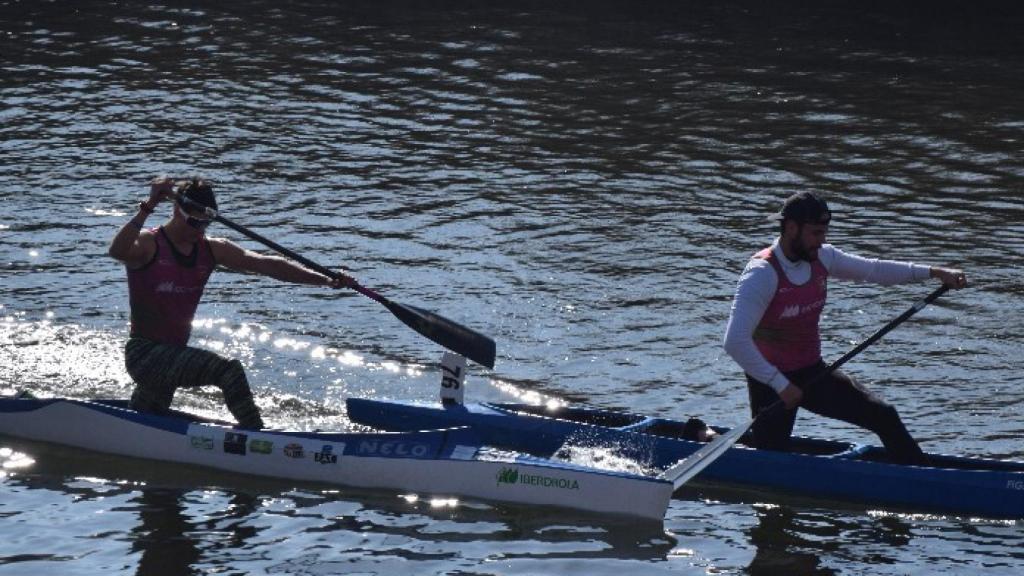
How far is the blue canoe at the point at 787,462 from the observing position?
12.9m

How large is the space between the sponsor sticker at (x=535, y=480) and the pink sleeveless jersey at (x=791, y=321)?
1743 millimetres

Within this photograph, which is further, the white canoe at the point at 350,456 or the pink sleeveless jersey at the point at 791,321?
the white canoe at the point at 350,456

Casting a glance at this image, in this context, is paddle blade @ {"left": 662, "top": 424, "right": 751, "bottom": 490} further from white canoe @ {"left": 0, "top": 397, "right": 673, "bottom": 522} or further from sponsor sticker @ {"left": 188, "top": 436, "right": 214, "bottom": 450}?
sponsor sticker @ {"left": 188, "top": 436, "right": 214, "bottom": 450}

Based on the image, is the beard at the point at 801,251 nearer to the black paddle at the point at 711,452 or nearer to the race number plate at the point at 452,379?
the black paddle at the point at 711,452

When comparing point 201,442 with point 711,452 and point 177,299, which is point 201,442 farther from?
point 711,452

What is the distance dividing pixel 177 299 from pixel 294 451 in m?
1.50

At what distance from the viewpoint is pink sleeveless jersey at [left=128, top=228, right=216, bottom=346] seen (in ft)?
44.1

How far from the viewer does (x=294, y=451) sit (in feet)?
44.6

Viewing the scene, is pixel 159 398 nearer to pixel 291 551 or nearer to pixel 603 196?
pixel 291 551

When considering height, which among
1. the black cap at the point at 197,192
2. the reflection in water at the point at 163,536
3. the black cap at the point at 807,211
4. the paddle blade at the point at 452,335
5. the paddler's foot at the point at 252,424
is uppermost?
the black cap at the point at 807,211

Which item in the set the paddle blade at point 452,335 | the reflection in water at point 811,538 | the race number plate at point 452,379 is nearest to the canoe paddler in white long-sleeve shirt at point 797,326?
the reflection in water at point 811,538

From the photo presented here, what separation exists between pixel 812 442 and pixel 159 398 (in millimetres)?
5239

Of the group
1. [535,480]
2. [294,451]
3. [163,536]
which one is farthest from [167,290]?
[535,480]

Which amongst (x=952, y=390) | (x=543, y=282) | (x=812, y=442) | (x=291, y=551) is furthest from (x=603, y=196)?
(x=291, y=551)
